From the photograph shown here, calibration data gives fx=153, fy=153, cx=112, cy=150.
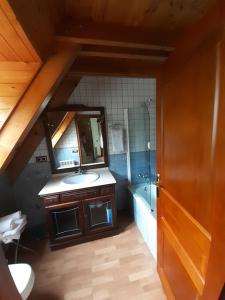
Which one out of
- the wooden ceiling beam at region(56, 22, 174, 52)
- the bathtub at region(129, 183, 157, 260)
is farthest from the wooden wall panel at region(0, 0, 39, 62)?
the bathtub at region(129, 183, 157, 260)

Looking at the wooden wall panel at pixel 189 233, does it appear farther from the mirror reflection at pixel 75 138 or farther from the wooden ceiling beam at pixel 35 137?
the wooden ceiling beam at pixel 35 137

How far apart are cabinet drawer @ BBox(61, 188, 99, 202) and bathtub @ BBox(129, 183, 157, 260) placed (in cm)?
63

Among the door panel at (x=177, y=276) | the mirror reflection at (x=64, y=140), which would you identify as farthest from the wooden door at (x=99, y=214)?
the door panel at (x=177, y=276)

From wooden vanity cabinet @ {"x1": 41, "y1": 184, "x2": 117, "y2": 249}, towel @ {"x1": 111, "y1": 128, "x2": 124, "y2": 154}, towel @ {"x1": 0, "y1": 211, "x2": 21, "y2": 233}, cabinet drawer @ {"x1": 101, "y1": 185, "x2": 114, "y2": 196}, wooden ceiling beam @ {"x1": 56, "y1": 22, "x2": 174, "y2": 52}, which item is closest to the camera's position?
wooden ceiling beam @ {"x1": 56, "y1": 22, "x2": 174, "y2": 52}

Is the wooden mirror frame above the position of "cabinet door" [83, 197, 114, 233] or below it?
above

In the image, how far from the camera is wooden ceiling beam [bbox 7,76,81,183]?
2080mm

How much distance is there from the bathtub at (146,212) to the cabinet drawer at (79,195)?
63 cm

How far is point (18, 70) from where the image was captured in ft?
3.14

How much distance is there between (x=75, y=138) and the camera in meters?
2.25

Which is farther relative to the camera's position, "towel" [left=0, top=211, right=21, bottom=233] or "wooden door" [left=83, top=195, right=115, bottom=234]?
"wooden door" [left=83, top=195, right=115, bottom=234]

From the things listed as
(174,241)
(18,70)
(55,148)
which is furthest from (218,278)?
(55,148)

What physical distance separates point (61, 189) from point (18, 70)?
4.38ft

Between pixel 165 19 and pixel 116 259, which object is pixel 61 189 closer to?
pixel 116 259

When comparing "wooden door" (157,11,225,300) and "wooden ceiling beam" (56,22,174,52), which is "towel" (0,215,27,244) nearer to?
"wooden door" (157,11,225,300)
